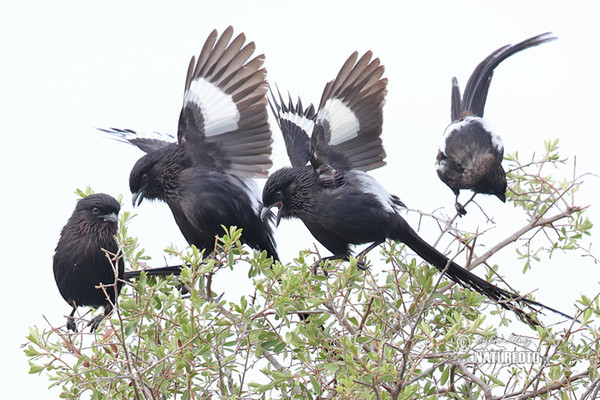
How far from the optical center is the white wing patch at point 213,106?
4438mm

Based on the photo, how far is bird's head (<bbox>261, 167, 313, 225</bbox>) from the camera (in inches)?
172

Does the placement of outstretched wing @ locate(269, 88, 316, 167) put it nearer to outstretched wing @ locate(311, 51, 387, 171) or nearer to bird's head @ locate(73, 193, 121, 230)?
outstretched wing @ locate(311, 51, 387, 171)

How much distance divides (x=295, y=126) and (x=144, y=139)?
1.12 metres

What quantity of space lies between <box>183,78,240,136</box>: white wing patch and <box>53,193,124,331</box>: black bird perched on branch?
0.78m

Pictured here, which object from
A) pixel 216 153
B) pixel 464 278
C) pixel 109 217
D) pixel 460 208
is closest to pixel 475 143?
pixel 460 208

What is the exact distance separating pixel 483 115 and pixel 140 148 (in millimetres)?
2508

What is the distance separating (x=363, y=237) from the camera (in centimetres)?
434

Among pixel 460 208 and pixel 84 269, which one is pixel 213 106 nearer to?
pixel 84 269

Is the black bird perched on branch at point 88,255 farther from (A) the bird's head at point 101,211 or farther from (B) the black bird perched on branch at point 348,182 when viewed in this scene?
(B) the black bird perched on branch at point 348,182

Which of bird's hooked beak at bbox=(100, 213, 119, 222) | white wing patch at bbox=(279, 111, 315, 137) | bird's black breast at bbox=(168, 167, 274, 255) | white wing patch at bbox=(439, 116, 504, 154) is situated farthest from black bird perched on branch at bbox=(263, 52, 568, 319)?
white wing patch at bbox=(439, 116, 504, 154)

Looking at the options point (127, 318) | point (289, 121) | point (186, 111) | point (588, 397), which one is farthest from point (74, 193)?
point (588, 397)

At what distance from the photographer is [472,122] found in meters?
5.92

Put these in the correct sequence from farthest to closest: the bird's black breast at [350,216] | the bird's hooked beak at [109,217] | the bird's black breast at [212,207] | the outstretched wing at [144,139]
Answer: the outstretched wing at [144,139] → the bird's hooked beak at [109,217] → the bird's black breast at [212,207] → the bird's black breast at [350,216]

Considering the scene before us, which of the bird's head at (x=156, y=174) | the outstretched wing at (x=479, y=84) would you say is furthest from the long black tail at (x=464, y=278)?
the outstretched wing at (x=479, y=84)
